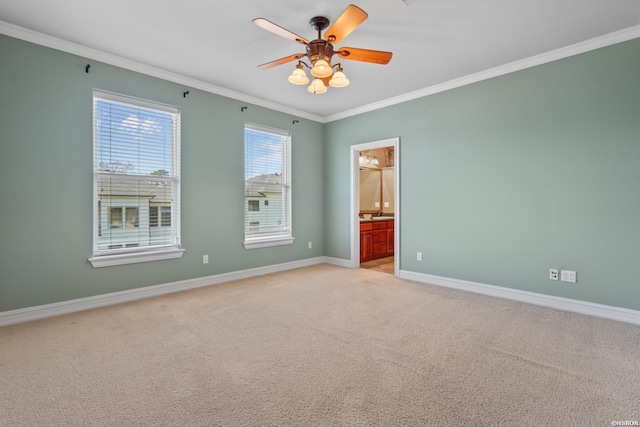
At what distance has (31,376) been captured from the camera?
196 cm

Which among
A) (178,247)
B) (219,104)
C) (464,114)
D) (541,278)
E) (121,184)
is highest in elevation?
(219,104)

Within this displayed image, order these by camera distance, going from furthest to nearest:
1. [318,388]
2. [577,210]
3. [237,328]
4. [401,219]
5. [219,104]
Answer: [401,219]
[219,104]
[577,210]
[237,328]
[318,388]

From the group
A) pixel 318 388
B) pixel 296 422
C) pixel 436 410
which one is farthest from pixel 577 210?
pixel 296 422

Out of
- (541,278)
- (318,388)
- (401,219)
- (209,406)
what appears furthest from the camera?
(401,219)

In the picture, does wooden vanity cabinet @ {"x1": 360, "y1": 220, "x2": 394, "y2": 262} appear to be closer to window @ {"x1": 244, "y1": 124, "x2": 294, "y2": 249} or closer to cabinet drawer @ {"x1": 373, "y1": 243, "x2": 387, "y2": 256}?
cabinet drawer @ {"x1": 373, "y1": 243, "x2": 387, "y2": 256}

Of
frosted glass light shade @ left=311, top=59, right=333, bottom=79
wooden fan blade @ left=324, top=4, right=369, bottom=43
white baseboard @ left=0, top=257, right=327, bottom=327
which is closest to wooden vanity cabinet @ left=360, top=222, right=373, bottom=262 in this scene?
white baseboard @ left=0, top=257, right=327, bottom=327

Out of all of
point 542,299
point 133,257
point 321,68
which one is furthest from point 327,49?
point 542,299

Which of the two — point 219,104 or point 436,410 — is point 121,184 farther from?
point 436,410

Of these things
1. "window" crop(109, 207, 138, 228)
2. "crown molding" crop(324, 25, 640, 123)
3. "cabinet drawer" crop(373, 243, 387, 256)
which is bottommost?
"cabinet drawer" crop(373, 243, 387, 256)

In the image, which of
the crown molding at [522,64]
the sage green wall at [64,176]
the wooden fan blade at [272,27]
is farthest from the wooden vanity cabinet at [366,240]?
the wooden fan blade at [272,27]

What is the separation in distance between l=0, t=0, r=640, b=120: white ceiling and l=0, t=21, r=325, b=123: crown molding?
0.04 meters

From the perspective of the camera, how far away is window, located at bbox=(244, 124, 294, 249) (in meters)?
4.64

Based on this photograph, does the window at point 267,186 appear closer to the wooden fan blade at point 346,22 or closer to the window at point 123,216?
the window at point 123,216

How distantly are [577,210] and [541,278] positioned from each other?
0.82m
